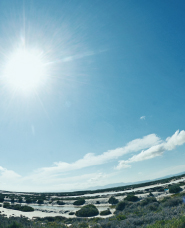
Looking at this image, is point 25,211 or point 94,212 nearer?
point 94,212

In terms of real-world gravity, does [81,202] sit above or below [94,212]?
below

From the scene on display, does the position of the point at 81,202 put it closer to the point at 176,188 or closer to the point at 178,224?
the point at 176,188

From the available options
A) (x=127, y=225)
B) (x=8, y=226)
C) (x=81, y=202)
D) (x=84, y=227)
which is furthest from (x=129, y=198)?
(x=8, y=226)

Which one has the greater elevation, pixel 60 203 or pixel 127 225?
pixel 127 225

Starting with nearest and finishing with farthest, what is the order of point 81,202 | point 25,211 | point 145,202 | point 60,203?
1. point 145,202
2. point 25,211
3. point 81,202
4. point 60,203

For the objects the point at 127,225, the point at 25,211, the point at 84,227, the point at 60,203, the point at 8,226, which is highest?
the point at 8,226

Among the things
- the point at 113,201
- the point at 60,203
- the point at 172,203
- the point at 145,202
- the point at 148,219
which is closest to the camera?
the point at 148,219

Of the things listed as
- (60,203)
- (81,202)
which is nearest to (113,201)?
A: (81,202)

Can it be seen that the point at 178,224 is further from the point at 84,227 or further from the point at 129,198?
the point at 129,198

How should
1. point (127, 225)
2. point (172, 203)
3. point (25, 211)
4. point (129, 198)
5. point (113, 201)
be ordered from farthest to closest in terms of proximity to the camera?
point (113, 201)
point (129, 198)
point (25, 211)
point (172, 203)
point (127, 225)
